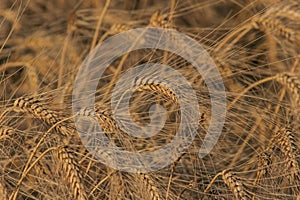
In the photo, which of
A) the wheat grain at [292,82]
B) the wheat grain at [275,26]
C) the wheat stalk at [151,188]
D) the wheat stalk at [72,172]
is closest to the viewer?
the wheat stalk at [72,172]

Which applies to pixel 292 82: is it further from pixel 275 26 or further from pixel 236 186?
pixel 236 186

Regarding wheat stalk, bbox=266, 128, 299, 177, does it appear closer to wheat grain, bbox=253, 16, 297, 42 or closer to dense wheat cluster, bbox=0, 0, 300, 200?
dense wheat cluster, bbox=0, 0, 300, 200

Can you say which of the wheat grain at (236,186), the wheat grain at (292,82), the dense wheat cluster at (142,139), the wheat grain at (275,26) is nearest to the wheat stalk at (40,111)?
the dense wheat cluster at (142,139)

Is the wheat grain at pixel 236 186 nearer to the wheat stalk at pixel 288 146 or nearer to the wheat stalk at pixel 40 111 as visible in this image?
the wheat stalk at pixel 288 146

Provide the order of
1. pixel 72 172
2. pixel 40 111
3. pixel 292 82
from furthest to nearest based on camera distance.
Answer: pixel 292 82 → pixel 40 111 → pixel 72 172

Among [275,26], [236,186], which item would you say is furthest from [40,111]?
[275,26]

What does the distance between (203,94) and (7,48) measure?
1.47 meters

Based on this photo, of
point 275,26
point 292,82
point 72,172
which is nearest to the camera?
point 72,172

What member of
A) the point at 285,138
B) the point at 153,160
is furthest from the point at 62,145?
the point at 285,138

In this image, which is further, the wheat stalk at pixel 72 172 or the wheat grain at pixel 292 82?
the wheat grain at pixel 292 82

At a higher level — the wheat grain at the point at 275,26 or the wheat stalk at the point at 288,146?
the wheat grain at the point at 275,26

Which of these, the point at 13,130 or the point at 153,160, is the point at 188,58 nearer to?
the point at 153,160

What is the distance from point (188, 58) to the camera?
295cm

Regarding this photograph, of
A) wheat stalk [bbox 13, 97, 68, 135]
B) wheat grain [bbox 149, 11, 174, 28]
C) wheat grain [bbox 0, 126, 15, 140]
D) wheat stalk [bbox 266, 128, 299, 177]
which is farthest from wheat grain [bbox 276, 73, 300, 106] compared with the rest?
wheat grain [bbox 0, 126, 15, 140]
